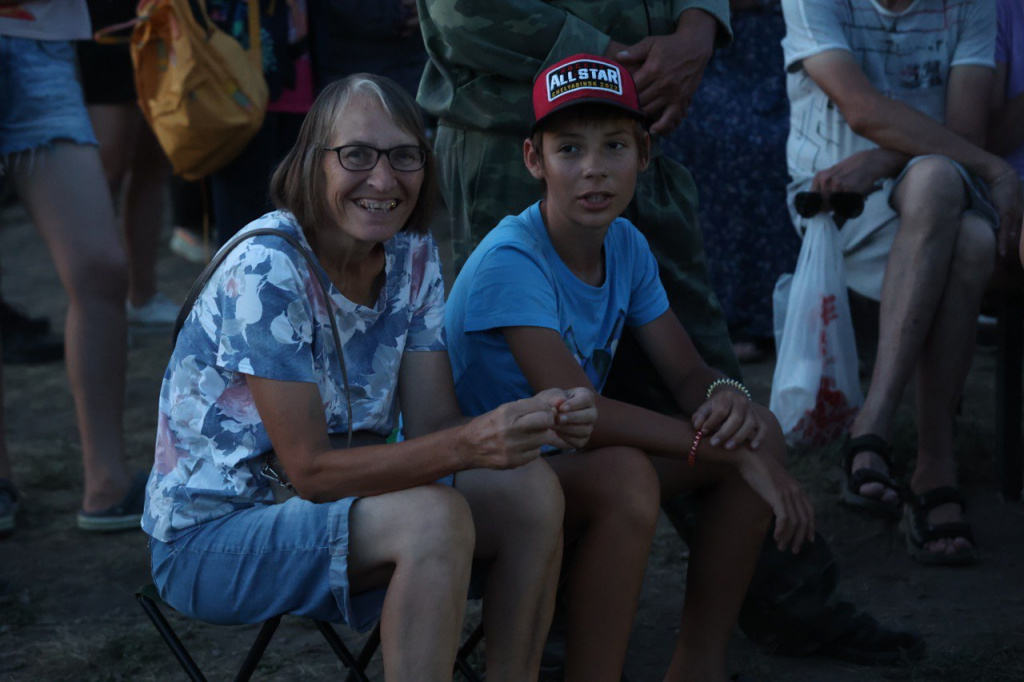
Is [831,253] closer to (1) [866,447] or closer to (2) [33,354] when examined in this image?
(1) [866,447]

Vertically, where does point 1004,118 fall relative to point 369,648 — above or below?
above

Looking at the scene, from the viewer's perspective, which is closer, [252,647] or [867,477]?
[252,647]

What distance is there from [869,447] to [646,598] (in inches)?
33.0

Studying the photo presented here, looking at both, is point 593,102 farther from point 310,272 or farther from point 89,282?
point 89,282

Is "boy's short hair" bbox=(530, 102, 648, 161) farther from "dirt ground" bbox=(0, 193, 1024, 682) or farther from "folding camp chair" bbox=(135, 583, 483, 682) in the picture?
"dirt ground" bbox=(0, 193, 1024, 682)

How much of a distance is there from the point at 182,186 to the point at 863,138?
473 centimetres

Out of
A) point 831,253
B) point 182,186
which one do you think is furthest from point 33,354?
point 831,253

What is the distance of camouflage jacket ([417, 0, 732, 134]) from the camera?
2.88 m

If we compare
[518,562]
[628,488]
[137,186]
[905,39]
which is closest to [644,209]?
[628,488]

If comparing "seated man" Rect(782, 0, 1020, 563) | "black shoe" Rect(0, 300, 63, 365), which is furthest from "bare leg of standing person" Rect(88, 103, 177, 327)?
"seated man" Rect(782, 0, 1020, 563)

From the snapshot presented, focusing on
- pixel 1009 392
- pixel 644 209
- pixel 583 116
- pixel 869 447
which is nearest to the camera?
pixel 583 116

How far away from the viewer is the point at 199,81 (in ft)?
13.6

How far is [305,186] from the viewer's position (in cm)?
243

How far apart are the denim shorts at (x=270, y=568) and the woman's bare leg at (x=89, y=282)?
5.55 ft
